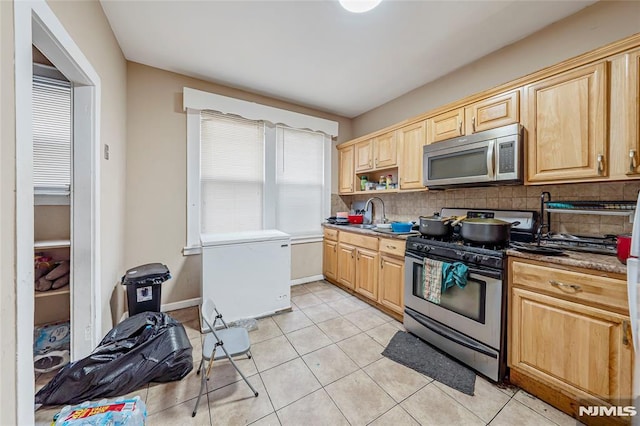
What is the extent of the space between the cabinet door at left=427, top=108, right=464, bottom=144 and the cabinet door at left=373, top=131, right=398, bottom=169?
0.51 metres

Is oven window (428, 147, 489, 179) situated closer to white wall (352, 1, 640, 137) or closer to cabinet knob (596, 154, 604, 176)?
cabinet knob (596, 154, 604, 176)

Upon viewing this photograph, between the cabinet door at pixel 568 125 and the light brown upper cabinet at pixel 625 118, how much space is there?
0.04 meters

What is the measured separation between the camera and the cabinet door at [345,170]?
3.75m

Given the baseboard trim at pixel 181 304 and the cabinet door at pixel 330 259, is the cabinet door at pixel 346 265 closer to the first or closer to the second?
the cabinet door at pixel 330 259

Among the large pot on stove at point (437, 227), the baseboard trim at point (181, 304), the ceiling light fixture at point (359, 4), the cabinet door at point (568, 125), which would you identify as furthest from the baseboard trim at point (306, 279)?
the ceiling light fixture at point (359, 4)

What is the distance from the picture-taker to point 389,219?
3516 millimetres

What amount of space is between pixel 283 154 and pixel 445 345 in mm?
2894

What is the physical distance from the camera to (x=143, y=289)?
209 cm

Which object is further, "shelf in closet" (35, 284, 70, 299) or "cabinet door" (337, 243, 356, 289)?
"cabinet door" (337, 243, 356, 289)

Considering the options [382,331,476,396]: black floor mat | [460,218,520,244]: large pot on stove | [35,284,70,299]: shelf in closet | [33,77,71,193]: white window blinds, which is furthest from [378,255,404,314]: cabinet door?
[33,77,71,193]: white window blinds

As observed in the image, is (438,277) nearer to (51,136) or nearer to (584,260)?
(584,260)

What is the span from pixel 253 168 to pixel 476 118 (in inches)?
101

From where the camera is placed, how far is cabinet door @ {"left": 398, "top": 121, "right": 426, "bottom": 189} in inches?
106

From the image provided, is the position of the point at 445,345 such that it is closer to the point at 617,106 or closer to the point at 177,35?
the point at 617,106
